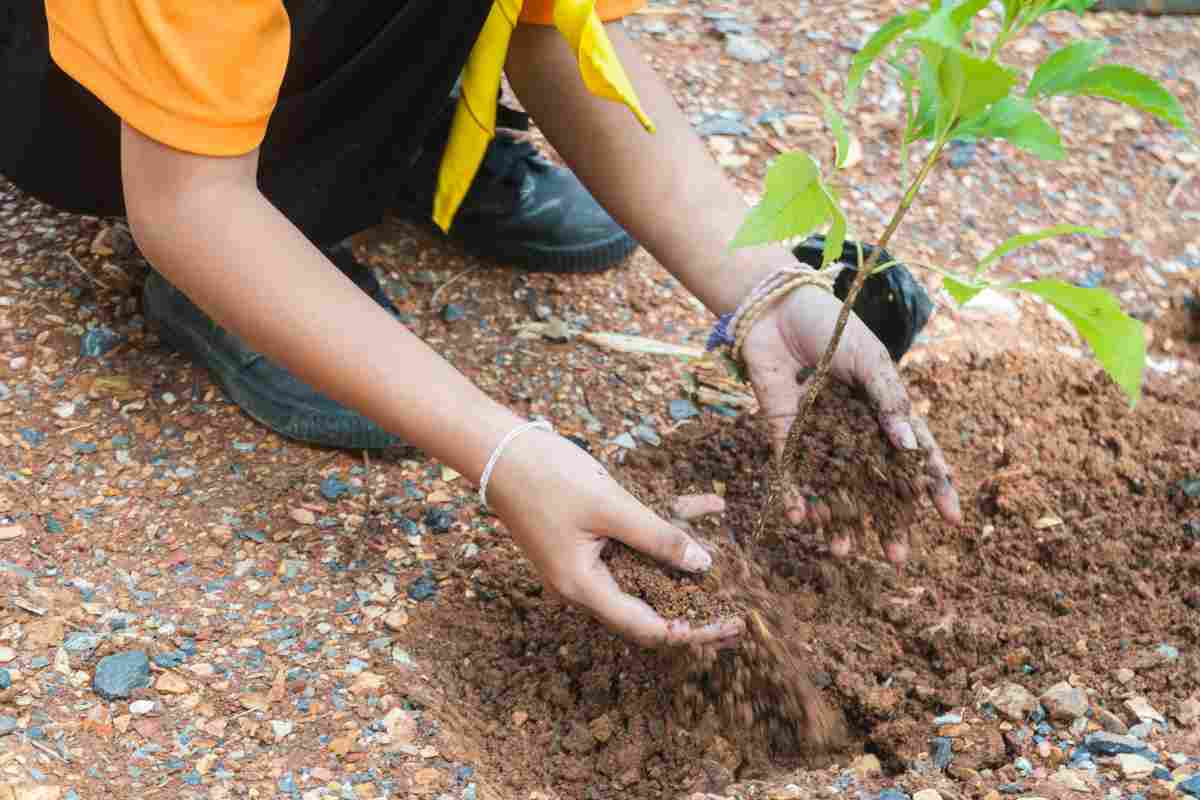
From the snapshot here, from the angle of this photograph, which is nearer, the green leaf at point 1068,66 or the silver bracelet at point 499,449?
the green leaf at point 1068,66

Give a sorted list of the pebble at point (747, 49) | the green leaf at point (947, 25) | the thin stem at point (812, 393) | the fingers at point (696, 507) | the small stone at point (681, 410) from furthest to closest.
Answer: the pebble at point (747, 49) < the small stone at point (681, 410) < the fingers at point (696, 507) < the thin stem at point (812, 393) < the green leaf at point (947, 25)

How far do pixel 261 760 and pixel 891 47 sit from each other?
7.78 feet

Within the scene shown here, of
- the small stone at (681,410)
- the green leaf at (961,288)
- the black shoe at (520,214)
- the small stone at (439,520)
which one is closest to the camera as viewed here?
the green leaf at (961,288)

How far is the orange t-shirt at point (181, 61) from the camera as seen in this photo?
124 cm

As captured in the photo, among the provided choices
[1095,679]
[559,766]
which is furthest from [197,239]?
[1095,679]

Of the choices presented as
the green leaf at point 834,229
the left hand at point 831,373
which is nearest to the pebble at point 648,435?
the left hand at point 831,373

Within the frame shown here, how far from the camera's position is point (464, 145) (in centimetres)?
190

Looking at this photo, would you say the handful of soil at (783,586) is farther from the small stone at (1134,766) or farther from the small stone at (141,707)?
the small stone at (141,707)

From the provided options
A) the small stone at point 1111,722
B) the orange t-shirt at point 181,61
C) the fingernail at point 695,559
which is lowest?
the small stone at point 1111,722

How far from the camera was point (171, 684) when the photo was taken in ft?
4.88

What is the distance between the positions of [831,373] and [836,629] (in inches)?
13.4

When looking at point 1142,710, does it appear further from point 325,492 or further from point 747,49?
point 747,49

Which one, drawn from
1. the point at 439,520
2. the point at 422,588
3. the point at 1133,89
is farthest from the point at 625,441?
the point at 1133,89

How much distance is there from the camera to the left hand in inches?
61.2
